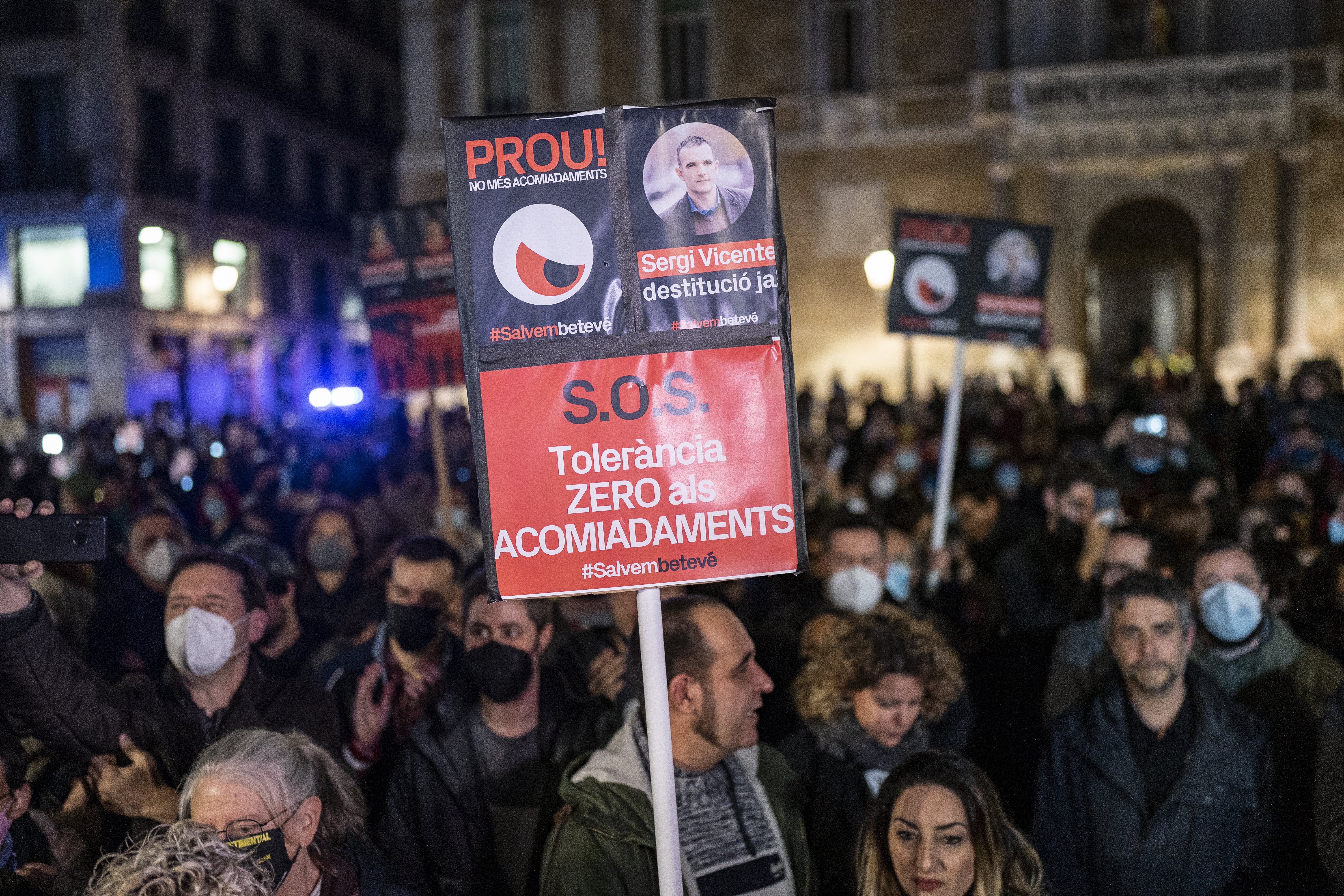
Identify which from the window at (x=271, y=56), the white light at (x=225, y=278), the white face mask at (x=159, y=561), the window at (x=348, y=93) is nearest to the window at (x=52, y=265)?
the window at (x=271, y=56)

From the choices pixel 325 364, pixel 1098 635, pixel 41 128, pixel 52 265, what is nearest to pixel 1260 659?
pixel 1098 635

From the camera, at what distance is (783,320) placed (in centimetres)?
264

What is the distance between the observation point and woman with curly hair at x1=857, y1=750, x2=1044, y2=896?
9.37 feet

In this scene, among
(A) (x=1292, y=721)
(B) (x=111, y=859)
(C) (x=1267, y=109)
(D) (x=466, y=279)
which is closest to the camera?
(B) (x=111, y=859)

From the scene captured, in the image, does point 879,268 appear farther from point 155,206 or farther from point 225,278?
point 155,206

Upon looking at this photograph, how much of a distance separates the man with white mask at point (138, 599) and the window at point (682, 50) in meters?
21.0

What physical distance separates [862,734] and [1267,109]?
21.8 metres

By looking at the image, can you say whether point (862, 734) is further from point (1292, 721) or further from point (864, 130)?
point (864, 130)

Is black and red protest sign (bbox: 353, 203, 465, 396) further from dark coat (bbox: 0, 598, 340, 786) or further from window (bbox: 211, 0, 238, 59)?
window (bbox: 211, 0, 238, 59)

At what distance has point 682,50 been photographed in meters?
Result: 25.6

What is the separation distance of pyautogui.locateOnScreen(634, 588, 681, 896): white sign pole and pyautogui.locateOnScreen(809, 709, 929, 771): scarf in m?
1.15

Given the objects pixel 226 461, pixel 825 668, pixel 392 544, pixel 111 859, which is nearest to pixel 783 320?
pixel 825 668

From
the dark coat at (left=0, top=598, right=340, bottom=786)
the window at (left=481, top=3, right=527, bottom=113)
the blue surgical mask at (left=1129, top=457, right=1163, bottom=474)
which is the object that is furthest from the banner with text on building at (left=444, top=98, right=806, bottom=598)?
the window at (left=481, top=3, right=527, bottom=113)

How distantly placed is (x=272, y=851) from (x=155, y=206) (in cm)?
3222
